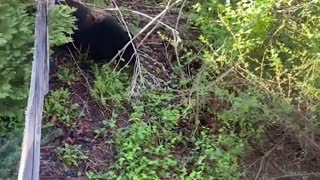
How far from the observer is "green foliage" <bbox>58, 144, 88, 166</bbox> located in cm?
463

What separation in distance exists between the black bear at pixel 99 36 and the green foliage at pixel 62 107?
53 cm

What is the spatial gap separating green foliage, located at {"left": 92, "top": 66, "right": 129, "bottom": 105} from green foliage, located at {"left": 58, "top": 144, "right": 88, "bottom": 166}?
1.96ft

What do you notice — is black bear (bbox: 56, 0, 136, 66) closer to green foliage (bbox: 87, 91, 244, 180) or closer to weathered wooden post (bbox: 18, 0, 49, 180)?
green foliage (bbox: 87, 91, 244, 180)

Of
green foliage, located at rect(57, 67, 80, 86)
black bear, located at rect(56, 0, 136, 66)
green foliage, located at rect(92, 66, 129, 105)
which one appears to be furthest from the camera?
black bear, located at rect(56, 0, 136, 66)

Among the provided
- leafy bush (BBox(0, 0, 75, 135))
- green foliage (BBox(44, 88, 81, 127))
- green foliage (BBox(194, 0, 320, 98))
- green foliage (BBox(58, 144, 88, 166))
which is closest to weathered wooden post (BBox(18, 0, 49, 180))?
leafy bush (BBox(0, 0, 75, 135))

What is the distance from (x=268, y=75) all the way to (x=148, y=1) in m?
1.88

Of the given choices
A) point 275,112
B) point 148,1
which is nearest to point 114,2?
point 148,1

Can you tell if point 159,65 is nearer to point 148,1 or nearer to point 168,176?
point 148,1

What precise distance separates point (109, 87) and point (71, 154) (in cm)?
80

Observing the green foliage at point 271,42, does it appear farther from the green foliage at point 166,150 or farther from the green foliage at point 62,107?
the green foliage at point 62,107

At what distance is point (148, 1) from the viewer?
622cm

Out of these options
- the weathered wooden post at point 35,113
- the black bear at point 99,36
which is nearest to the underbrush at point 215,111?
the black bear at point 99,36

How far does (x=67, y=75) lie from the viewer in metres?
5.35

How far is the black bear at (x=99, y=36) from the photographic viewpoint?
17.8 feet
